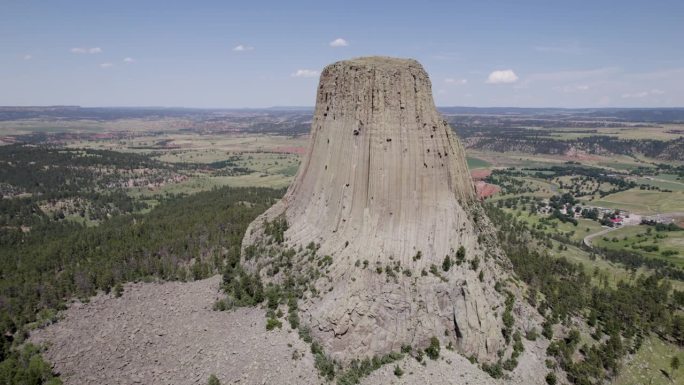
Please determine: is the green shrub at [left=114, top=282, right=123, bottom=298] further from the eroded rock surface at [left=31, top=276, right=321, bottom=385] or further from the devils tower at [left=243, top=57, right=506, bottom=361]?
the devils tower at [left=243, top=57, right=506, bottom=361]

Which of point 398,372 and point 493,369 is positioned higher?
point 398,372

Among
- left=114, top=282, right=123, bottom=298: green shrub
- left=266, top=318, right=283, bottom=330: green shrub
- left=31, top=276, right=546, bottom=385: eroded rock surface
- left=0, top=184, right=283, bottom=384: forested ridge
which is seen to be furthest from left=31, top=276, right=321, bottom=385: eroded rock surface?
left=0, top=184, right=283, bottom=384: forested ridge

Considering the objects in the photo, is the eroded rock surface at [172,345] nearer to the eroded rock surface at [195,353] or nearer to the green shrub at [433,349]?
the eroded rock surface at [195,353]

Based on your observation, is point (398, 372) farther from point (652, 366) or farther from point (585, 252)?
point (585, 252)

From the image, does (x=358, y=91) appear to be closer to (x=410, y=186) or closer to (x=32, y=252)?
(x=410, y=186)

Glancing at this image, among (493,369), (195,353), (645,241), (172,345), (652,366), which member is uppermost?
(195,353)

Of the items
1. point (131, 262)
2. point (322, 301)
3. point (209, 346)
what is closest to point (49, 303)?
point (131, 262)

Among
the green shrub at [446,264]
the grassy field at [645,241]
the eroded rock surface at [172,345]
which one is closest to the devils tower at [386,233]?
the green shrub at [446,264]

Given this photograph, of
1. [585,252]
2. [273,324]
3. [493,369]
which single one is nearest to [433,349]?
[493,369]
